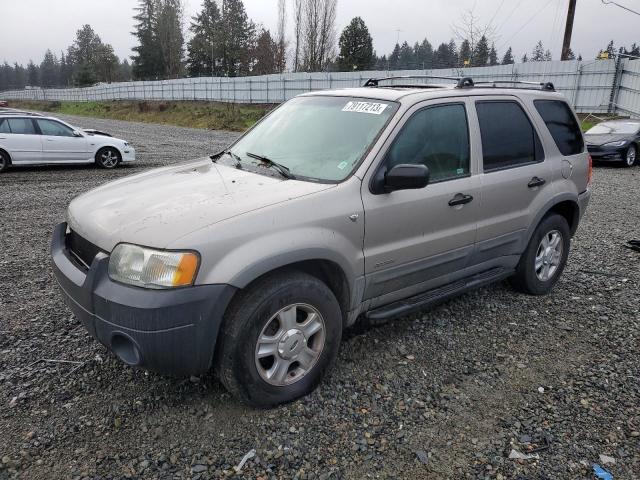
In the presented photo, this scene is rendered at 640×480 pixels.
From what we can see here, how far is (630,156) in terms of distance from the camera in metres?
14.9

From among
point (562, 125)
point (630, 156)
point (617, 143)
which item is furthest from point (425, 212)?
point (630, 156)

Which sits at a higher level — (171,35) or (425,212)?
(171,35)

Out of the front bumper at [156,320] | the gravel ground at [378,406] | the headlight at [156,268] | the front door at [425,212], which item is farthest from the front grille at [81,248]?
the front door at [425,212]

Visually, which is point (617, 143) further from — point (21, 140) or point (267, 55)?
point (267, 55)

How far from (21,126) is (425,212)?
39.8 feet

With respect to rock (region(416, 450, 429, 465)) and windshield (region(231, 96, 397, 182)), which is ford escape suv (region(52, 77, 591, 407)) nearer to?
windshield (region(231, 96, 397, 182))

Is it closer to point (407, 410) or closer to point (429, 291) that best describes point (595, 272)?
point (429, 291)

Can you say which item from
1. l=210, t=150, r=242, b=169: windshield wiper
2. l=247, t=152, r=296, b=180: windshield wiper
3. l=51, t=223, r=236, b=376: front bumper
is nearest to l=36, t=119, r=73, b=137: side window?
l=210, t=150, r=242, b=169: windshield wiper

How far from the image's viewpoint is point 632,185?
11.9m

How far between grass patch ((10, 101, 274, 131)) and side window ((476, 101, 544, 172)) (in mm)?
27242

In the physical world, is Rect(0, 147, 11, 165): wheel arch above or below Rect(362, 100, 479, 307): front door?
below

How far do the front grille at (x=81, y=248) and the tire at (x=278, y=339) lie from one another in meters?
0.89

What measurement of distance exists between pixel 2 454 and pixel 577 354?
374 centimetres

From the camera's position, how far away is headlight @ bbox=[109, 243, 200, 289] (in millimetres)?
2518
